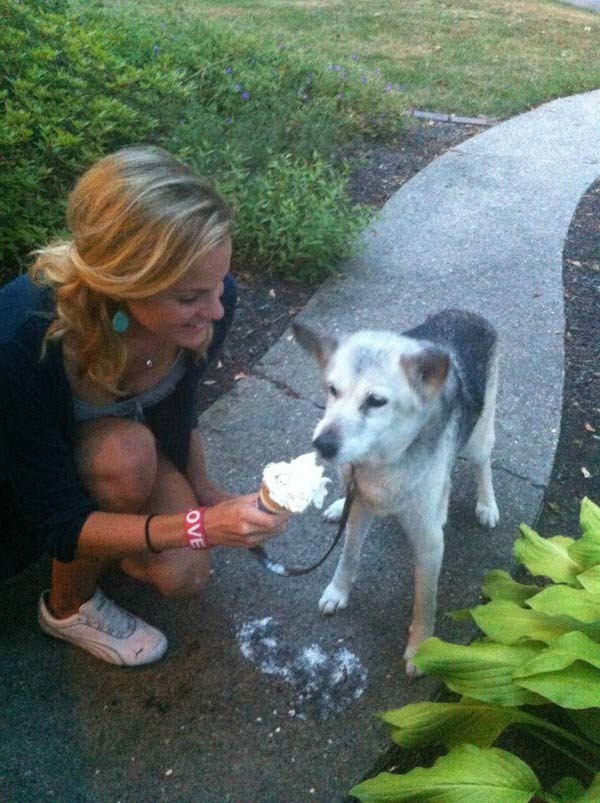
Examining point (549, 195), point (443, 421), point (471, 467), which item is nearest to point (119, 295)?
point (443, 421)

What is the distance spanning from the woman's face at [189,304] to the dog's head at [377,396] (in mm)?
457

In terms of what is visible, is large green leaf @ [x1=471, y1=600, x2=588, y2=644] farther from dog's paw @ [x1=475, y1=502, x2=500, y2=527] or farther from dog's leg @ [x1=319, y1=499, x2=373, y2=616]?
dog's paw @ [x1=475, y1=502, x2=500, y2=527]

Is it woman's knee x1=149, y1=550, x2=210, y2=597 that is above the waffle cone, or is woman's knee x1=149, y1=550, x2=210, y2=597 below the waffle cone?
below

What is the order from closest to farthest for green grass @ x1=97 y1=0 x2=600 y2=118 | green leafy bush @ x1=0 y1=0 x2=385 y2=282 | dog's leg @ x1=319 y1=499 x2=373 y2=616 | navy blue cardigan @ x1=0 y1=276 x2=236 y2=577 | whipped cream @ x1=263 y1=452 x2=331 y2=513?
whipped cream @ x1=263 y1=452 x2=331 y2=513
navy blue cardigan @ x1=0 y1=276 x2=236 y2=577
dog's leg @ x1=319 y1=499 x2=373 y2=616
green leafy bush @ x1=0 y1=0 x2=385 y2=282
green grass @ x1=97 y1=0 x2=600 y2=118

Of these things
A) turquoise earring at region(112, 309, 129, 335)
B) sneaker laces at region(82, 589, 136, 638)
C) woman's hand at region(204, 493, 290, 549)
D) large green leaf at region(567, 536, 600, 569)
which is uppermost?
turquoise earring at region(112, 309, 129, 335)

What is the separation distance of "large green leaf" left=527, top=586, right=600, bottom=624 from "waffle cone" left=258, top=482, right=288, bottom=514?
938 millimetres

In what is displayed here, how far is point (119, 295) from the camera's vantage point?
7.48 ft

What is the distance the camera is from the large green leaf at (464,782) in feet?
7.19

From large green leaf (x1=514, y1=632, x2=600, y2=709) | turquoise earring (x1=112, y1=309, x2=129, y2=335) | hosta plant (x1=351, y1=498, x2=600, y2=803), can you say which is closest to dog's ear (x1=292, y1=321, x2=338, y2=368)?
turquoise earring (x1=112, y1=309, x2=129, y2=335)

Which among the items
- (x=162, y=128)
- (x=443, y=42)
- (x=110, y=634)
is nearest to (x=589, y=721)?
(x=110, y=634)

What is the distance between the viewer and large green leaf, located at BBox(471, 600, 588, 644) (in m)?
2.57

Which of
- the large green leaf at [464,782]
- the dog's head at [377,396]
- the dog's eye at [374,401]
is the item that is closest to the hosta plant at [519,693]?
the large green leaf at [464,782]

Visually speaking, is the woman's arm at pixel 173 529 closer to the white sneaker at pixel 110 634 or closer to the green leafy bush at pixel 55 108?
the white sneaker at pixel 110 634

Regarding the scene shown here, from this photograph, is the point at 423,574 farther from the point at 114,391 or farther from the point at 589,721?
the point at 114,391
